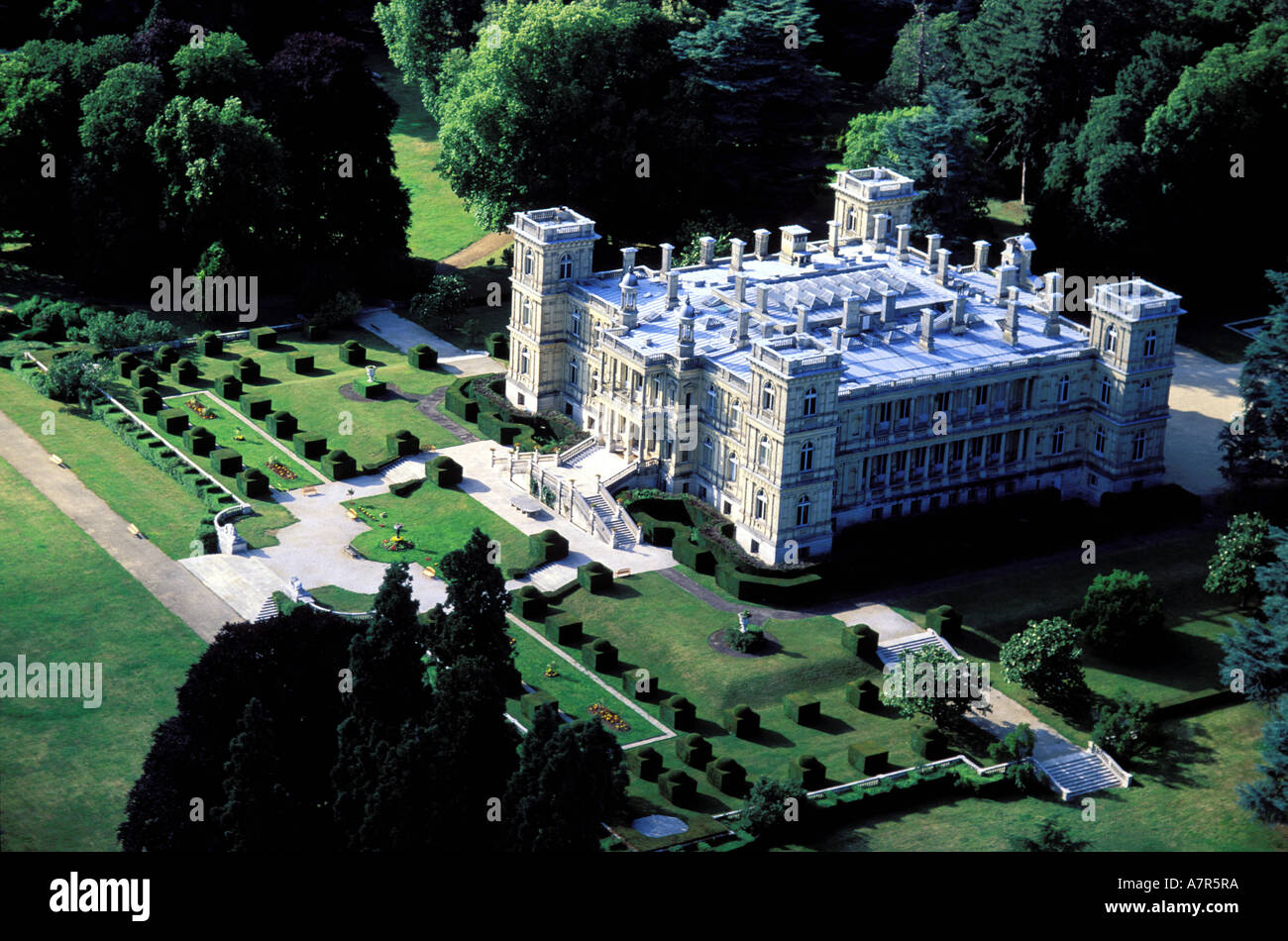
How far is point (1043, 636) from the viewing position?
108438mm

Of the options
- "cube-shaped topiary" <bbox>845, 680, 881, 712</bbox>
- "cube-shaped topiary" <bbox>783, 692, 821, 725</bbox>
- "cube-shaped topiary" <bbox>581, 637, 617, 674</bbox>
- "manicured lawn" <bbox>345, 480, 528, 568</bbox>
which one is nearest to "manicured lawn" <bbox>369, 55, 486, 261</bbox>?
"manicured lawn" <bbox>345, 480, 528, 568</bbox>

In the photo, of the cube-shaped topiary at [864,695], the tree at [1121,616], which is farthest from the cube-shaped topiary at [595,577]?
the tree at [1121,616]

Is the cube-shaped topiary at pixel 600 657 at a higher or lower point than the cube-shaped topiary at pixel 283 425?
lower

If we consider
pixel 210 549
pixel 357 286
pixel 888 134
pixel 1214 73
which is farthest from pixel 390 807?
pixel 1214 73

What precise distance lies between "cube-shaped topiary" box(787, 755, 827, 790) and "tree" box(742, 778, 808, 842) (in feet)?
10.1

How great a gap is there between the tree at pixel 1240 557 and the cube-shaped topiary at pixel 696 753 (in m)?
35.3

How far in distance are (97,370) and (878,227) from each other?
5583 cm

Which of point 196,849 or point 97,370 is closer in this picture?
point 196,849

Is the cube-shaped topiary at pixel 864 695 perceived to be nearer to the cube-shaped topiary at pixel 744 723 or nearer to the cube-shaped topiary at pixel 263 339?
the cube-shaped topiary at pixel 744 723

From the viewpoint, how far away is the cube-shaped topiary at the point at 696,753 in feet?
337

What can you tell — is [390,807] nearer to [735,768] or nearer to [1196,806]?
[735,768]

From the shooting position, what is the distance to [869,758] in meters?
103

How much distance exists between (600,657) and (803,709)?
11643 millimetres

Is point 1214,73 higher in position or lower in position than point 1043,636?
higher
